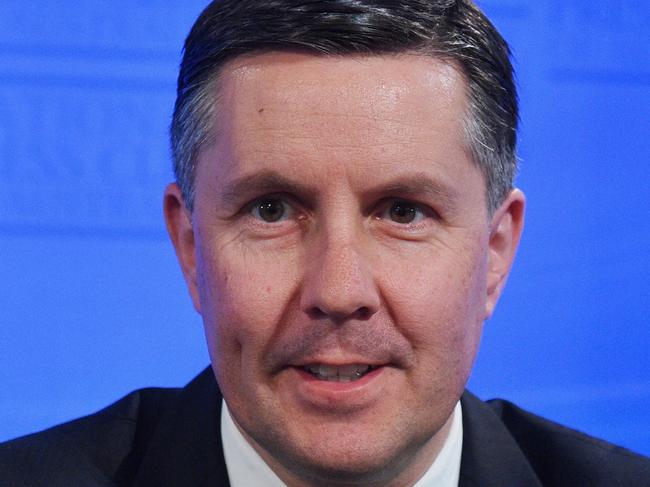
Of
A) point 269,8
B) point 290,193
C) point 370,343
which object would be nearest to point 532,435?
point 370,343

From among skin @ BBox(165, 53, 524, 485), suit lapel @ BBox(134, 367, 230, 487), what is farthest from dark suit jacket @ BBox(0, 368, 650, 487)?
skin @ BBox(165, 53, 524, 485)

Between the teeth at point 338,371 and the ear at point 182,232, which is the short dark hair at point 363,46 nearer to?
the ear at point 182,232

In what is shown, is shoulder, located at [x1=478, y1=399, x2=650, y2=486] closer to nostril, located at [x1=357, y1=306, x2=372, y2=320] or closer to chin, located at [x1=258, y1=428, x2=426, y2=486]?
chin, located at [x1=258, y1=428, x2=426, y2=486]

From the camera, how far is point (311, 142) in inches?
63.3

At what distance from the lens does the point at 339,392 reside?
1.59 meters

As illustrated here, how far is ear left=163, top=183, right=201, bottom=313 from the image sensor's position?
1.86 m

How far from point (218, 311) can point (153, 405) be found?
0.52 metres

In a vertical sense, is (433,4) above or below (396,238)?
above

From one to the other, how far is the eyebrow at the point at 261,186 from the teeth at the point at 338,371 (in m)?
0.27

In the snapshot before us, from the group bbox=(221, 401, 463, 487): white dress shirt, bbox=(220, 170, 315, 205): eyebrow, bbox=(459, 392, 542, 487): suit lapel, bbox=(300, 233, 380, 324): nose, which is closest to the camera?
bbox=(300, 233, 380, 324): nose

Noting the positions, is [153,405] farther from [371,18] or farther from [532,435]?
[371,18]

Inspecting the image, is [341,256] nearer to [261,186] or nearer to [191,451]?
[261,186]

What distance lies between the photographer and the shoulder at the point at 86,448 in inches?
77.0

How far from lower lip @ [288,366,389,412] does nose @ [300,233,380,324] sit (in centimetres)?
10
